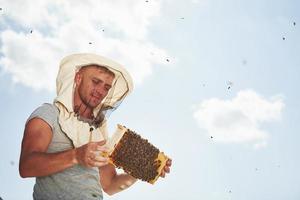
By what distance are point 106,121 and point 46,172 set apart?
1.39 m

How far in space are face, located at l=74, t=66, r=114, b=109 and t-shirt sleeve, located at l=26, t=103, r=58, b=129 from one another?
17.8 inches

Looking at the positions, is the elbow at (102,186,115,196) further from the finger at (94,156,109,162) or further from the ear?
the finger at (94,156,109,162)

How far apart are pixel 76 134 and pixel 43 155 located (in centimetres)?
64

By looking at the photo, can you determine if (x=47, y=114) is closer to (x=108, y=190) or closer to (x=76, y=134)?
(x=76, y=134)

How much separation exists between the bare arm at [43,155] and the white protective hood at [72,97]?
0.33m

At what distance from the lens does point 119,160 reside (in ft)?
15.3

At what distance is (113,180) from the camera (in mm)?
5434

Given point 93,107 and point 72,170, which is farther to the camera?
point 93,107

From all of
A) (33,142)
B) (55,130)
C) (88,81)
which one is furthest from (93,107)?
(33,142)

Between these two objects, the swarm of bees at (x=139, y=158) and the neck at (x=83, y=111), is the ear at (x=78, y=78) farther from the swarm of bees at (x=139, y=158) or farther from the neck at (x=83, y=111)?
the swarm of bees at (x=139, y=158)

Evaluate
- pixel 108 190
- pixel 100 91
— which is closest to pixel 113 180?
pixel 108 190

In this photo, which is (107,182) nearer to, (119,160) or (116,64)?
(119,160)

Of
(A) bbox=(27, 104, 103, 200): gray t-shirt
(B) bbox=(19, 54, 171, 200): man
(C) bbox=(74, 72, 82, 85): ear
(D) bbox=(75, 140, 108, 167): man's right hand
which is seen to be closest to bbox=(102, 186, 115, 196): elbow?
(B) bbox=(19, 54, 171, 200): man

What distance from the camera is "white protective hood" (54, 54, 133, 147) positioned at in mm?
4641
